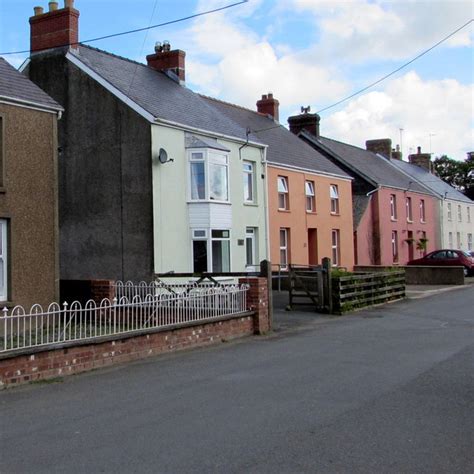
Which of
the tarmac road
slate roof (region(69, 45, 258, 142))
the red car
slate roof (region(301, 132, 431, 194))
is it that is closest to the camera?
the tarmac road

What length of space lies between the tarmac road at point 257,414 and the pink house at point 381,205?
2610cm

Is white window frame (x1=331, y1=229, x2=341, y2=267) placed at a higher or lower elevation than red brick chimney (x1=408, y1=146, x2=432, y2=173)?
lower

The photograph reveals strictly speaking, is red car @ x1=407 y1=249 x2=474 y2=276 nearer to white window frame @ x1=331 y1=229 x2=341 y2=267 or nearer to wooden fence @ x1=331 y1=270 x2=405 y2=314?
white window frame @ x1=331 y1=229 x2=341 y2=267

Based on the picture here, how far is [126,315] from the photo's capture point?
1112 cm

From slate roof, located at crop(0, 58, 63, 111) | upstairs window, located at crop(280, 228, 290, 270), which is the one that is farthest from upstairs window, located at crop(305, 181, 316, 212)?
slate roof, located at crop(0, 58, 63, 111)

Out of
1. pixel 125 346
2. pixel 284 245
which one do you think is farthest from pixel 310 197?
pixel 125 346

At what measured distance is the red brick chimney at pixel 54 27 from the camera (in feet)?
68.7

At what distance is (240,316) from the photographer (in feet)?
44.1

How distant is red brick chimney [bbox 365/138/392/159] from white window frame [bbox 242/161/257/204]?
89.3ft

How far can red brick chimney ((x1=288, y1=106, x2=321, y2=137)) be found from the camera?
39719mm

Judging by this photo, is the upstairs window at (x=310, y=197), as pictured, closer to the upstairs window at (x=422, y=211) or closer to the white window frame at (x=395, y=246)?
the white window frame at (x=395, y=246)

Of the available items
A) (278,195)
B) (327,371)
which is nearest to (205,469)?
(327,371)

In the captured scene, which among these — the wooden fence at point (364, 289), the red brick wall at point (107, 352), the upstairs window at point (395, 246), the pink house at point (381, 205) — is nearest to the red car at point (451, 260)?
the pink house at point (381, 205)

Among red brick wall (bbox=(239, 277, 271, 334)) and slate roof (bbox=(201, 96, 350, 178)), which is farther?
slate roof (bbox=(201, 96, 350, 178))
